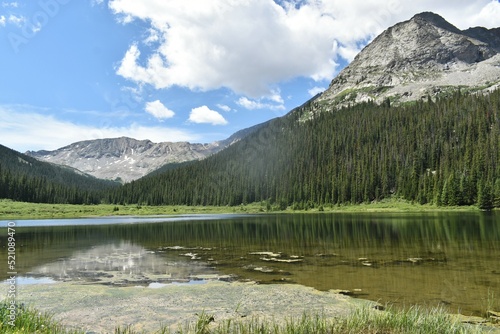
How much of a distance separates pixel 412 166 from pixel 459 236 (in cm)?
14277

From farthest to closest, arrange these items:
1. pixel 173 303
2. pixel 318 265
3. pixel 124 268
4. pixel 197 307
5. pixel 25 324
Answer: pixel 124 268 < pixel 318 265 < pixel 173 303 < pixel 197 307 < pixel 25 324

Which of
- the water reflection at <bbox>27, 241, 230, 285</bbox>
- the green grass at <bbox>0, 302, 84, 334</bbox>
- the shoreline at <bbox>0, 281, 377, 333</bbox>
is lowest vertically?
the water reflection at <bbox>27, 241, 230, 285</bbox>

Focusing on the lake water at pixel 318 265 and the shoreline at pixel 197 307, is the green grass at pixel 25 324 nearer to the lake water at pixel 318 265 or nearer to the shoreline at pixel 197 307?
the shoreline at pixel 197 307

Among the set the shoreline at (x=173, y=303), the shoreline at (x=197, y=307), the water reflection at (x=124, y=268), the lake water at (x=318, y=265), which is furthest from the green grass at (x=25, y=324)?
the water reflection at (x=124, y=268)

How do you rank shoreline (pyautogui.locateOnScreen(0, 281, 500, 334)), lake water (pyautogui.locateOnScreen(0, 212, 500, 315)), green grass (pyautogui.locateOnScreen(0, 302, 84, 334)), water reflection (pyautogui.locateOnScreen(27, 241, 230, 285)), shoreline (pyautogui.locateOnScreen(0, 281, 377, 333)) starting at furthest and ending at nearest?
water reflection (pyautogui.locateOnScreen(27, 241, 230, 285)) → lake water (pyautogui.locateOnScreen(0, 212, 500, 315)) → shoreline (pyautogui.locateOnScreen(0, 281, 377, 333)) → shoreline (pyautogui.locateOnScreen(0, 281, 500, 334)) → green grass (pyautogui.locateOnScreen(0, 302, 84, 334))

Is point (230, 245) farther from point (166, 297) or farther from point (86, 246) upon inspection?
point (166, 297)

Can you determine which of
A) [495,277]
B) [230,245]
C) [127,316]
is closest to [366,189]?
[230,245]

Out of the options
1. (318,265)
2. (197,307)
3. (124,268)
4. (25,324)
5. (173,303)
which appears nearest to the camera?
(25,324)

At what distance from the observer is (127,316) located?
50.3 ft

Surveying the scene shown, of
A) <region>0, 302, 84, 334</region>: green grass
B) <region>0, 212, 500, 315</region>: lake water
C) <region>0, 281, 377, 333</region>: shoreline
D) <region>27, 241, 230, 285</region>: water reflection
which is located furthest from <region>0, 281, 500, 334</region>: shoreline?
<region>27, 241, 230, 285</region>: water reflection

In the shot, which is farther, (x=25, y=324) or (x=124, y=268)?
(x=124, y=268)

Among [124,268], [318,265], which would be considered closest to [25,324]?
[124,268]

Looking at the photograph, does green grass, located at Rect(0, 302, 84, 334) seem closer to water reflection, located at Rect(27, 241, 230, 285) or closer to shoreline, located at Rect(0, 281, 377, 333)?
shoreline, located at Rect(0, 281, 377, 333)

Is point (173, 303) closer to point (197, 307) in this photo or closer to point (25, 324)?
point (197, 307)
